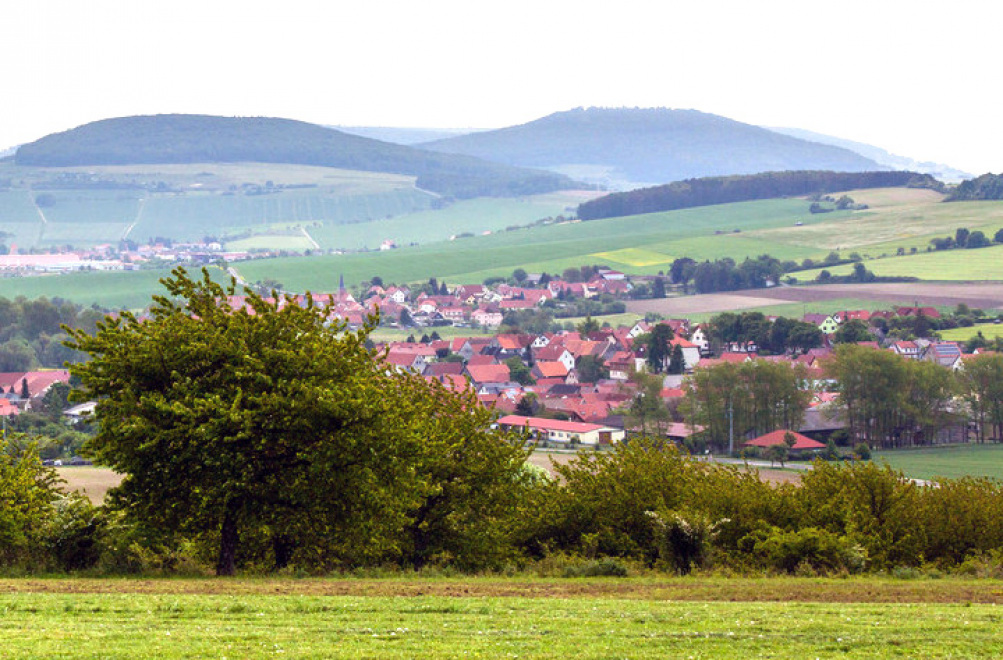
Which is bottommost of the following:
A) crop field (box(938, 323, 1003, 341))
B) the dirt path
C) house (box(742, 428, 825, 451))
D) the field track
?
house (box(742, 428, 825, 451))

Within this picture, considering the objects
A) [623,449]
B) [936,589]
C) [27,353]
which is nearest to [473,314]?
[27,353]

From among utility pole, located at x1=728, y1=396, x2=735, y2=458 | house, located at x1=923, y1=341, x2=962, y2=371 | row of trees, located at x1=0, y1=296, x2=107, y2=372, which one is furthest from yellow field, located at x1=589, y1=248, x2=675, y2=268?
utility pole, located at x1=728, y1=396, x2=735, y2=458

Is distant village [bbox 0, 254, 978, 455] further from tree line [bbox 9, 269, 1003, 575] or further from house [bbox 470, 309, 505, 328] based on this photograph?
tree line [bbox 9, 269, 1003, 575]

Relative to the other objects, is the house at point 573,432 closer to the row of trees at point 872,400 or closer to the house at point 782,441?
the row of trees at point 872,400

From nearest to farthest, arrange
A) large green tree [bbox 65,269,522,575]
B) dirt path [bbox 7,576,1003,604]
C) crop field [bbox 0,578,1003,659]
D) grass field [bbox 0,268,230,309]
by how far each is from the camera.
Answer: crop field [bbox 0,578,1003,659] → dirt path [bbox 7,576,1003,604] → large green tree [bbox 65,269,522,575] → grass field [bbox 0,268,230,309]

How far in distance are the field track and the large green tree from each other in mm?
108764

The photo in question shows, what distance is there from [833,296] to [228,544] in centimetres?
11996

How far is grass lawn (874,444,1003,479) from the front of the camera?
2325 inches

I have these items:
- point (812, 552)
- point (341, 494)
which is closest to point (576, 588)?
point (341, 494)

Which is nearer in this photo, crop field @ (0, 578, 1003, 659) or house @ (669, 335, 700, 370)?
crop field @ (0, 578, 1003, 659)

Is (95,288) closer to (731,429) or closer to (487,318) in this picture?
(487,318)

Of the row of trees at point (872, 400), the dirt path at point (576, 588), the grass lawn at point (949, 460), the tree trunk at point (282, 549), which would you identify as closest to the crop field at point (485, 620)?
the dirt path at point (576, 588)

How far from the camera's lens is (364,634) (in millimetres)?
13859

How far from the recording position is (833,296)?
441 feet
